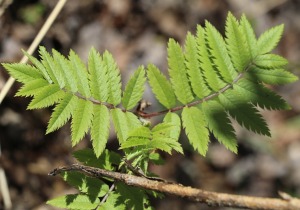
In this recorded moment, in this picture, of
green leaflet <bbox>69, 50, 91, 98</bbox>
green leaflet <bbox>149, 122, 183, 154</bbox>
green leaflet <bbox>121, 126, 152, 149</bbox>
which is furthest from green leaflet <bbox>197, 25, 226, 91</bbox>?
green leaflet <bbox>69, 50, 91, 98</bbox>

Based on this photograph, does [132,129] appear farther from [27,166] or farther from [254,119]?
[27,166]

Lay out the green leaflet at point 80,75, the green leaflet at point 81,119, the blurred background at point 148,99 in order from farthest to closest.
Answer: the blurred background at point 148,99 → the green leaflet at point 80,75 → the green leaflet at point 81,119

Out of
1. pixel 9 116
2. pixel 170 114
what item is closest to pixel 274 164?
pixel 9 116

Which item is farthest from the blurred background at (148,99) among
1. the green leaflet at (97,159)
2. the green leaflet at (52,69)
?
the green leaflet at (52,69)

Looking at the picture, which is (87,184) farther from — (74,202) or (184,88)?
(184,88)

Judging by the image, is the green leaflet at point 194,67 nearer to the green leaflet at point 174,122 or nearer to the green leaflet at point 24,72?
the green leaflet at point 174,122

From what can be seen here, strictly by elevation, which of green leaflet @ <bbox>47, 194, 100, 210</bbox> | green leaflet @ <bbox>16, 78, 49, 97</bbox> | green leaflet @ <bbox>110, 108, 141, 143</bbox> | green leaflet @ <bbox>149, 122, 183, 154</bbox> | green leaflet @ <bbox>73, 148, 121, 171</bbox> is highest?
green leaflet @ <bbox>16, 78, 49, 97</bbox>

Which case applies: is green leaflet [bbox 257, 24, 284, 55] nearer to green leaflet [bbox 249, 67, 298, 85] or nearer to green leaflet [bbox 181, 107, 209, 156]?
green leaflet [bbox 249, 67, 298, 85]
